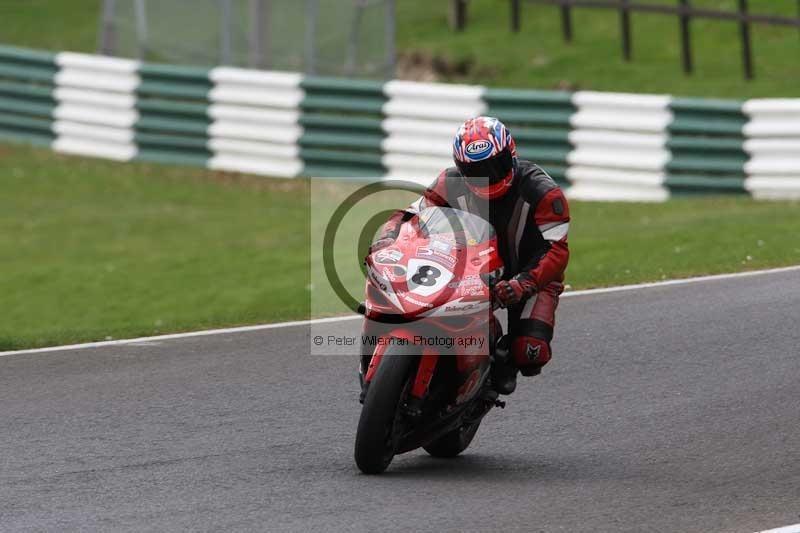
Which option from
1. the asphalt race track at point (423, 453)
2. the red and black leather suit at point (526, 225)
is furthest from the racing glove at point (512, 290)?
the asphalt race track at point (423, 453)

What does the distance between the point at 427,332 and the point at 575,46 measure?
16.4 m

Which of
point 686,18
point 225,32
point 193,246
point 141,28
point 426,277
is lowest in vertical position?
point 426,277

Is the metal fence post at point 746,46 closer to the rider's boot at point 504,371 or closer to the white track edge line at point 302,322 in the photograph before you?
the white track edge line at point 302,322

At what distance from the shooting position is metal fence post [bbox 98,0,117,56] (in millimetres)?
19594

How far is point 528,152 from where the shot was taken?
16469 millimetres

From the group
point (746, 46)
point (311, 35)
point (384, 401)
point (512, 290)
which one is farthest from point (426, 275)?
point (746, 46)

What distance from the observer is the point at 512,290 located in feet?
21.9

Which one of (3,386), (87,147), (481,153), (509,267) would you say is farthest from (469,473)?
(87,147)

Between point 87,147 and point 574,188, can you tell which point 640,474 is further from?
point 87,147

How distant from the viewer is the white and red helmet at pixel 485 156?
6762 millimetres

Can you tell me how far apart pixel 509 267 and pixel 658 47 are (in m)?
15.7

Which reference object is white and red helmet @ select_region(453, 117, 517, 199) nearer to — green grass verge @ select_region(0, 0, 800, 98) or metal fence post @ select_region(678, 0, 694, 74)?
green grass verge @ select_region(0, 0, 800, 98)

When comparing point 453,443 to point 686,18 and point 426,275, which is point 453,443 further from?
point 686,18

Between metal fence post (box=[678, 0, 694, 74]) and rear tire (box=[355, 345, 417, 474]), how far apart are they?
14078mm
